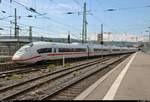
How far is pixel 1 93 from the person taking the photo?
1334 cm

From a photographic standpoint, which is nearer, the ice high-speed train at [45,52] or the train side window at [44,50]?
the ice high-speed train at [45,52]

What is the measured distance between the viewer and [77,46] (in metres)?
49.4

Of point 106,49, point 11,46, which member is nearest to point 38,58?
point 11,46

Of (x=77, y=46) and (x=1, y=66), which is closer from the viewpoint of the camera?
(x=1, y=66)

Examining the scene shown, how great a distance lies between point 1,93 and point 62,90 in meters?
2.71

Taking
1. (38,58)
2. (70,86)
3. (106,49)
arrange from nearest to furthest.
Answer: (70,86), (38,58), (106,49)

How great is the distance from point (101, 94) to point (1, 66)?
19558 mm

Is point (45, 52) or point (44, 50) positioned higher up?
point (44, 50)

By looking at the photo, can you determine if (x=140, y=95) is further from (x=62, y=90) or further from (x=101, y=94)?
(x=62, y=90)

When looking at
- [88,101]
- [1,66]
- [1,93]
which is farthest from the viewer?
[1,66]

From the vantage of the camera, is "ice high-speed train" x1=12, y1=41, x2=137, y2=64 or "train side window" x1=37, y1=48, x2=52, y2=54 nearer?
"ice high-speed train" x1=12, y1=41, x2=137, y2=64

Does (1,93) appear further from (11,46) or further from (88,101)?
(11,46)

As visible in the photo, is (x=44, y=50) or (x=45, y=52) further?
(x=45, y=52)

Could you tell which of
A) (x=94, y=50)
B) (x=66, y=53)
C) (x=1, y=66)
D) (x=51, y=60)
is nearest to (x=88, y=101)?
(x=1, y=66)
